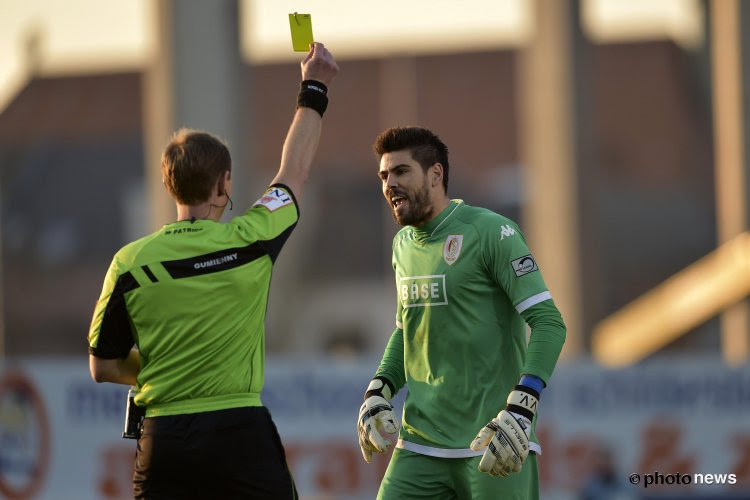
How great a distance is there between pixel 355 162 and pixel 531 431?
5172 centimetres

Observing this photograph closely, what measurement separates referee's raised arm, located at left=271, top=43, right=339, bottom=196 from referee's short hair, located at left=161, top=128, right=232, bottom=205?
290 mm

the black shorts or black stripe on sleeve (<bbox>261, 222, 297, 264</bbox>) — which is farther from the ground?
black stripe on sleeve (<bbox>261, 222, 297, 264</bbox>)

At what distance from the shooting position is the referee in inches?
207

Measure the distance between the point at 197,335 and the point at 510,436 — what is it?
1.29 m

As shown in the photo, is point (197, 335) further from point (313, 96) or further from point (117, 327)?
point (313, 96)

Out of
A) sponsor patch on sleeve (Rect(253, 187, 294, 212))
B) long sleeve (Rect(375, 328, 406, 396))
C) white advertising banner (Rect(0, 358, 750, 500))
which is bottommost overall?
white advertising banner (Rect(0, 358, 750, 500))

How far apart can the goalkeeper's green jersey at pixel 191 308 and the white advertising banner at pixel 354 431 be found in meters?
8.17

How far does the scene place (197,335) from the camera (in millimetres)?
5273

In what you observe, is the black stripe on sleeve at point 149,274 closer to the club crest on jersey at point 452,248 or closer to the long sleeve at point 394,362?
the club crest on jersey at point 452,248

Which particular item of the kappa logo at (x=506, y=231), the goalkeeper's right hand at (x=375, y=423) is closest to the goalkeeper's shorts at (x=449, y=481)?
the goalkeeper's right hand at (x=375, y=423)

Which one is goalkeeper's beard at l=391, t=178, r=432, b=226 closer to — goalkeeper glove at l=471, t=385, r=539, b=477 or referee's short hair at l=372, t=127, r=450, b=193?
referee's short hair at l=372, t=127, r=450, b=193

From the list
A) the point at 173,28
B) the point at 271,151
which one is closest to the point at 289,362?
the point at 173,28

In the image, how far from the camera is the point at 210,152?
208 inches

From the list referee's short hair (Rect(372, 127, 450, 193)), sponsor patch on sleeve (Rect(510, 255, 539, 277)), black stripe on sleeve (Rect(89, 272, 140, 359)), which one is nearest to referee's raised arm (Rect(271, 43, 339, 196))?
referee's short hair (Rect(372, 127, 450, 193))
